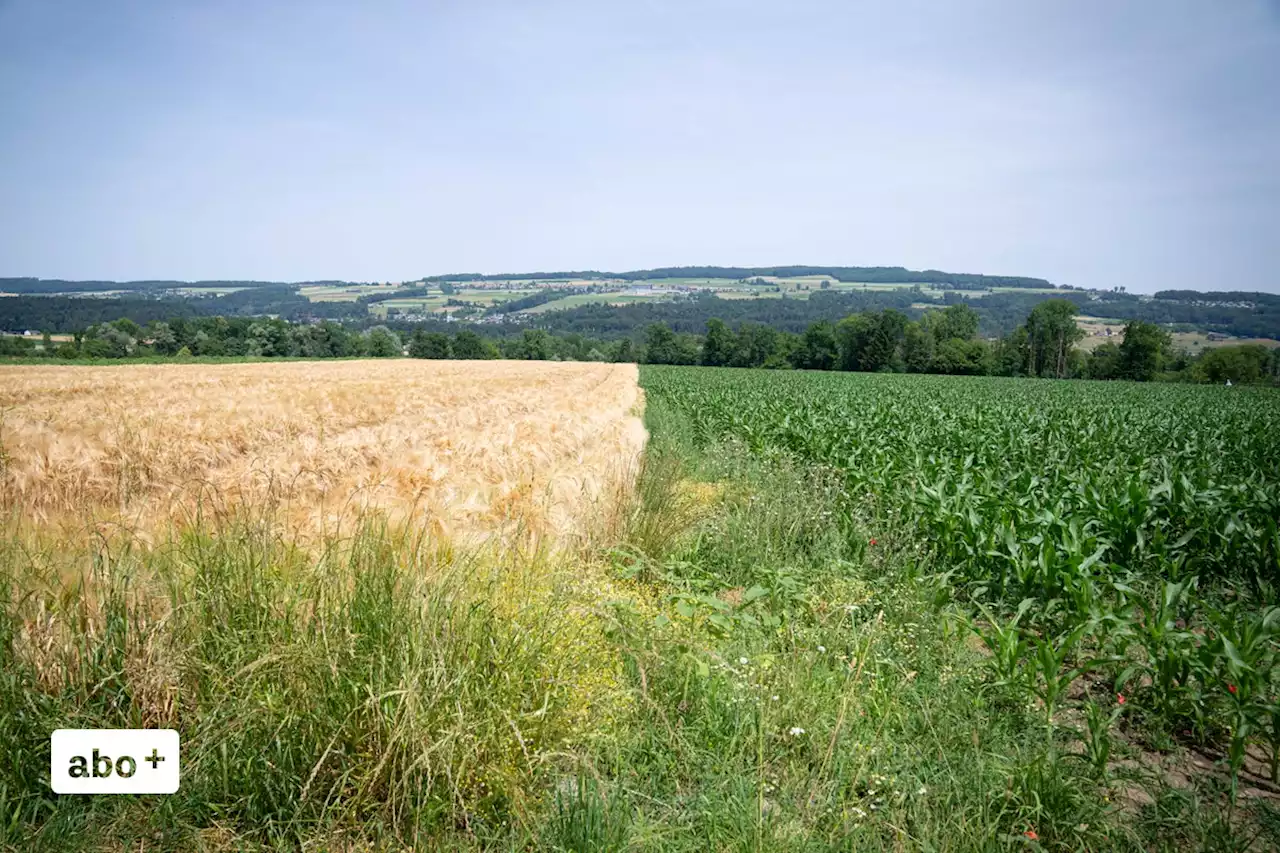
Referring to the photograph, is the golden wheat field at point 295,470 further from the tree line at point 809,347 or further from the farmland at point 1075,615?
the tree line at point 809,347

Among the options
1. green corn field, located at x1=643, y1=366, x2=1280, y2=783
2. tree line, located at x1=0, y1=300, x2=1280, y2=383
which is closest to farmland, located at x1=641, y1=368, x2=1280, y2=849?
green corn field, located at x1=643, y1=366, x2=1280, y2=783

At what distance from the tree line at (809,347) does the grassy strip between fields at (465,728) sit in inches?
3454

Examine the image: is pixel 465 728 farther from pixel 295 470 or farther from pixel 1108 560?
pixel 1108 560

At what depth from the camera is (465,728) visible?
98.0 inches

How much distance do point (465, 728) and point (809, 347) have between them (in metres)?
113

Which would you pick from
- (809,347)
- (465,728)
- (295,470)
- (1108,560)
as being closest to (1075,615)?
(1108,560)

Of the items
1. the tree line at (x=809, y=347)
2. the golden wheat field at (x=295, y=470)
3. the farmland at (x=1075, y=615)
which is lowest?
the farmland at (x=1075, y=615)

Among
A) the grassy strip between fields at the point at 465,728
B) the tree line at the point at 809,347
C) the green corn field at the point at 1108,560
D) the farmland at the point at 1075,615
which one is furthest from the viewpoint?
the tree line at the point at 809,347

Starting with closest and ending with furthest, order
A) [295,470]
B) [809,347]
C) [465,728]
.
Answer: [465,728] → [295,470] → [809,347]

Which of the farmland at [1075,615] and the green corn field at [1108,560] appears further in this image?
the green corn field at [1108,560]

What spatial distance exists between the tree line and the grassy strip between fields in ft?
A: 288

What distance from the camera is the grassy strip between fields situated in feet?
7.65

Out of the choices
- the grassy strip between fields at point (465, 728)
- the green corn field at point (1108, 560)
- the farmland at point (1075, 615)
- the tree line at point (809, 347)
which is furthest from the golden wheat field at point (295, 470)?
the tree line at point (809, 347)

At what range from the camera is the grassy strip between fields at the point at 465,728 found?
2332 mm
